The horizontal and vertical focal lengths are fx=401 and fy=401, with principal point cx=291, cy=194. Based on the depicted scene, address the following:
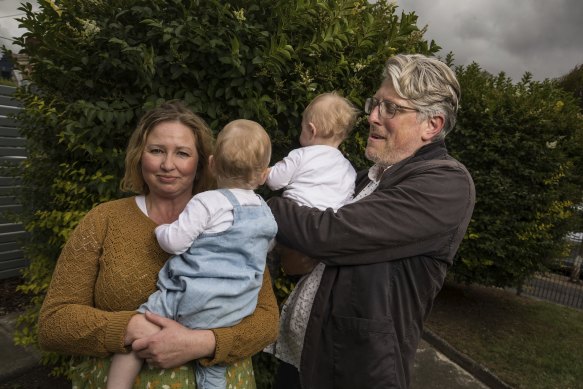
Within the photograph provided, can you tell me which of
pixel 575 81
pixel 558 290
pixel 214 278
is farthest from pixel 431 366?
pixel 575 81

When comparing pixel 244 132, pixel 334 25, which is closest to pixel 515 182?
pixel 334 25

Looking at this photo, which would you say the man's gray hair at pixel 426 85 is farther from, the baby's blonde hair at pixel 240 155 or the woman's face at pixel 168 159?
the woman's face at pixel 168 159

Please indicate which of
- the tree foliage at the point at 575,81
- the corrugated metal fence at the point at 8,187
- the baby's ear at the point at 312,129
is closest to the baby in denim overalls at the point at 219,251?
the baby's ear at the point at 312,129

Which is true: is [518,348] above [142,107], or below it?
below

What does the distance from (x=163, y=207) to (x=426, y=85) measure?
51.9 inches

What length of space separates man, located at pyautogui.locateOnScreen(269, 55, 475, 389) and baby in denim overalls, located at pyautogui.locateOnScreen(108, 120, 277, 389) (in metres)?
0.19

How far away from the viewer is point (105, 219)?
1696 millimetres

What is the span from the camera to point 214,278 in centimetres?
156

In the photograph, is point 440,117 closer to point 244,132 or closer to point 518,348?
point 244,132

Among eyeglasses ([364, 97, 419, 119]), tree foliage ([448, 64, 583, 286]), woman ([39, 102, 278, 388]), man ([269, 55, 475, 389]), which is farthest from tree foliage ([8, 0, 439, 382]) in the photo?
tree foliage ([448, 64, 583, 286])

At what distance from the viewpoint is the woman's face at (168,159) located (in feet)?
5.76

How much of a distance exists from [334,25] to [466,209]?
52.8 inches

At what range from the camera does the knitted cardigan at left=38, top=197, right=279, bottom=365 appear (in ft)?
5.03

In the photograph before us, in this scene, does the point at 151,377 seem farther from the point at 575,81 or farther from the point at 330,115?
the point at 575,81
